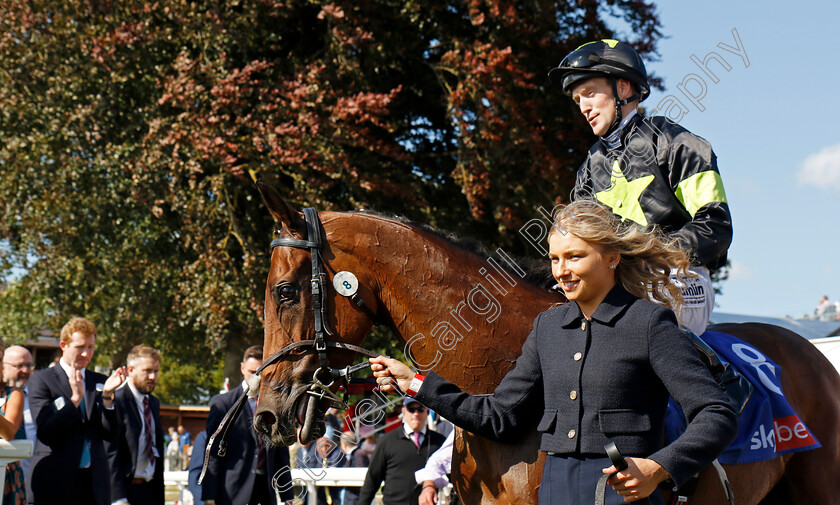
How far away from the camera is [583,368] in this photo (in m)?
2.28

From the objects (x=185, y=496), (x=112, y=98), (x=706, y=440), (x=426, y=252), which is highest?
(x=112, y=98)

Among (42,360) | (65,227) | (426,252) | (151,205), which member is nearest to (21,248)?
(65,227)

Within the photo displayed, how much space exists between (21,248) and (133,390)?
634 cm

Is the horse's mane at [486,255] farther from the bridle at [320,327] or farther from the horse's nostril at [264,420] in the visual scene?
the horse's nostril at [264,420]

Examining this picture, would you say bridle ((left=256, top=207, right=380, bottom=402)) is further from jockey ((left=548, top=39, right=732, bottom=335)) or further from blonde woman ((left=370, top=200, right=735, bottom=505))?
jockey ((left=548, top=39, right=732, bottom=335))

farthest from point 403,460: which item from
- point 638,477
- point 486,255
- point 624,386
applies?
point 638,477

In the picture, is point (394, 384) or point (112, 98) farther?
point (112, 98)

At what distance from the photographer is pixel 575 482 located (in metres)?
2.22

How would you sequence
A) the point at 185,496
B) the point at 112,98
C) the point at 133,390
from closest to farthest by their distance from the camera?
the point at 133,390, the point at 185,496, the point at 112,98

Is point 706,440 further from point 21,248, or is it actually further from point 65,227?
point 21,248

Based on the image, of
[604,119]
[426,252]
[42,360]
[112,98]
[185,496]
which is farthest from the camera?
[42,360]

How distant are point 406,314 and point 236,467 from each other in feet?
14.1

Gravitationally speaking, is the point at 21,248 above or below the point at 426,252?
above

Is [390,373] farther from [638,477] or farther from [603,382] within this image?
[638,477]
